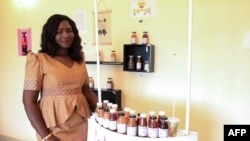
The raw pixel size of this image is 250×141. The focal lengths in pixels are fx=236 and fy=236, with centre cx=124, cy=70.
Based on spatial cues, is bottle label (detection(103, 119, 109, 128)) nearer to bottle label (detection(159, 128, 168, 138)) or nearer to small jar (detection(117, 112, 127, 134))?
small jar (detection(117, 112, 127, 134))

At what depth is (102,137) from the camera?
1226mm

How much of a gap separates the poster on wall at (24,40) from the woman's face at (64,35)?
173 centimetres

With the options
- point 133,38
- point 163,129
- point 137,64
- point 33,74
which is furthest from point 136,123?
point 133,38

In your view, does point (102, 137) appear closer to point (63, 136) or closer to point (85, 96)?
point (63, 136)

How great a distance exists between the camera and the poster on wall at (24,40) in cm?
296

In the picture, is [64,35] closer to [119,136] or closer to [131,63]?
[119,136]

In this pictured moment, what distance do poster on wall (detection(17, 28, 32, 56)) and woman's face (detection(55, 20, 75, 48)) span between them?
1.73 meters

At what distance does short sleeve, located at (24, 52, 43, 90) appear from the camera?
1311mm

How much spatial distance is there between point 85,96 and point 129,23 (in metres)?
0.97

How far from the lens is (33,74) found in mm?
1315

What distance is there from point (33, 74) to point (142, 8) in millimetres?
1250

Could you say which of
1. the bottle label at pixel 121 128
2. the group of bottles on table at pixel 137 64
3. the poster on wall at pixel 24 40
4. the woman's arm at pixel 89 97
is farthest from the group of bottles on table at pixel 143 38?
the poster on wall at pixel 24 40

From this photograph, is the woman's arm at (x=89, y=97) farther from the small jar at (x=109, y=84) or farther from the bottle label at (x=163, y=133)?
the small jar at (x=109, y=84)

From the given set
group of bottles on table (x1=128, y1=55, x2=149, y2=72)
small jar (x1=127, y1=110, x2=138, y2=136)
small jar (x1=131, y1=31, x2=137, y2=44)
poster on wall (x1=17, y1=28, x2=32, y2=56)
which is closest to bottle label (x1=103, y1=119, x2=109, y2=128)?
small jar (x1=127, y1=110, x2=138, y2=136)
